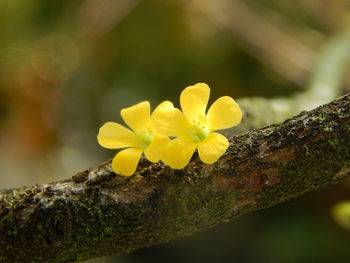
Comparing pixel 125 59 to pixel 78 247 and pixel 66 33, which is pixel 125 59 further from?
pixel 78 247

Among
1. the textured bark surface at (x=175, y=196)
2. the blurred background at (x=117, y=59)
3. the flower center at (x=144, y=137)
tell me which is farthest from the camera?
the blurred background at (x=117, y=59)

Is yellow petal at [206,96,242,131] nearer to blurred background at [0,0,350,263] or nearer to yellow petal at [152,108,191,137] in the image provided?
yellow petal at [152,108,191,137]

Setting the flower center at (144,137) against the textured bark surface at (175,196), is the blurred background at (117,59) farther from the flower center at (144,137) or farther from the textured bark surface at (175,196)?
the textured bark surface at (175,196)

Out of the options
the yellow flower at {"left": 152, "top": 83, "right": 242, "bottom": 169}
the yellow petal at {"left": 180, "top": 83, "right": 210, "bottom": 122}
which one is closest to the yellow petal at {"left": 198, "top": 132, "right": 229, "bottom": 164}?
the yellow flower at {"left": 152, "top": 83, "right": 242, "bottom": 169}

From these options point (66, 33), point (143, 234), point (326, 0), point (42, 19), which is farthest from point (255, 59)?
point (143, 234)

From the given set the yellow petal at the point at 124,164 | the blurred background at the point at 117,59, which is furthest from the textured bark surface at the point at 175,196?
the blurred background at the point at 117,59

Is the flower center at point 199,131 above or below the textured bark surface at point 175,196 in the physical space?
above

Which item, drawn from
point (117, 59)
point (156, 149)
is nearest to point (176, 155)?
point (156, 149)
